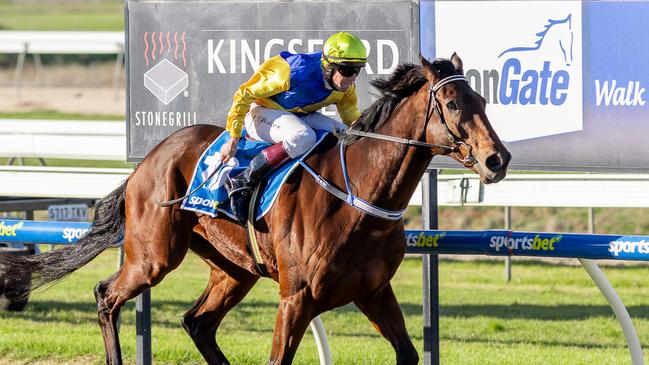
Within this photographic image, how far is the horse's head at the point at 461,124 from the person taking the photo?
4.90 meters

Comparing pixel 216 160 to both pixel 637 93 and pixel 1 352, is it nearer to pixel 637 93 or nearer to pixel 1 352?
pixel 637 93

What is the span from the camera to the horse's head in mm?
4902

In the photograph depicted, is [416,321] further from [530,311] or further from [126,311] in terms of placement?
[126,311]

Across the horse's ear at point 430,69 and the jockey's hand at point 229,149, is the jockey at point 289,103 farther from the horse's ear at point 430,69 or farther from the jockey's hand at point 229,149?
the horse's ear at point 430,69

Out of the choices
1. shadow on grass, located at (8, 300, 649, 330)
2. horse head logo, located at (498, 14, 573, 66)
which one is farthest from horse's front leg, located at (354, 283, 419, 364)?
shadow on grass, located at (8, 300, 649, 330)

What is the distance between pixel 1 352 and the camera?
761 centimetres

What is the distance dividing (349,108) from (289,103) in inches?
11.5

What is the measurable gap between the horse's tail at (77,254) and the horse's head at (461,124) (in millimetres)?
2061

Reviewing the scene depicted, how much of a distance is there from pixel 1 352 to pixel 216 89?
2379 millimetres

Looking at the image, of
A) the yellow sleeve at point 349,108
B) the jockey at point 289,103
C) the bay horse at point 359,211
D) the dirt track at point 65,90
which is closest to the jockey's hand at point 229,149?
the jockey at point 289,103

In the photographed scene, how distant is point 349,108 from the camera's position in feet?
19.2

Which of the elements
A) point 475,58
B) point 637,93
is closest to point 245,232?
point 475,58

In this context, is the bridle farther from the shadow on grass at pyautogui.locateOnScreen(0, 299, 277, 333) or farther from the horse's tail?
the shadow on grass at pyautogui.locateOnScreen(0, 299, 277, 333)

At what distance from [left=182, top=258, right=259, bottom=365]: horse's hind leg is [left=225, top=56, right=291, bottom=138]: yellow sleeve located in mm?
1042
